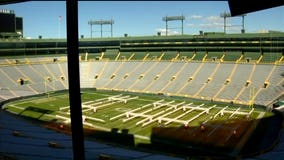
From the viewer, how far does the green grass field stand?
32.6 m

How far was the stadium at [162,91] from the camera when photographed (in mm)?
27766

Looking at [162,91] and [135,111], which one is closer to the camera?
[135,111]

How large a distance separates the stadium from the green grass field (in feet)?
0.40

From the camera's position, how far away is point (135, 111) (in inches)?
1522

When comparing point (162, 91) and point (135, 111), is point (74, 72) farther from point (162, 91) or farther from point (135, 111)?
point (162, 91)

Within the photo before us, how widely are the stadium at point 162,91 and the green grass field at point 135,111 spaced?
12 centimetres

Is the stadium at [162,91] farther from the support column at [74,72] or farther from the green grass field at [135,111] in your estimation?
the support column at [74,72]

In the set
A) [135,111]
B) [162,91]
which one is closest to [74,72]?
[135,111]

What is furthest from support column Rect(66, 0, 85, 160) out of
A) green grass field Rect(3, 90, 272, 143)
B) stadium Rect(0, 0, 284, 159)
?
green grass field Rect(3, 90, 272, 143)

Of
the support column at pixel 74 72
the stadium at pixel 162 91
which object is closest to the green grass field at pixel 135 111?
the stadium at pixel 162 91

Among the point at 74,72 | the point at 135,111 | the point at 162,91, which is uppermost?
the point at 74,72

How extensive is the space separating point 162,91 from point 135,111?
13.7 metres

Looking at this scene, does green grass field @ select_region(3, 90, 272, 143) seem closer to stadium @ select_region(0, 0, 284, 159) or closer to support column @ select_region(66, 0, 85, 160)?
stadium @ select_region(0, 0, 284, 159)

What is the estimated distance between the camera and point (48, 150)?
17250mm
